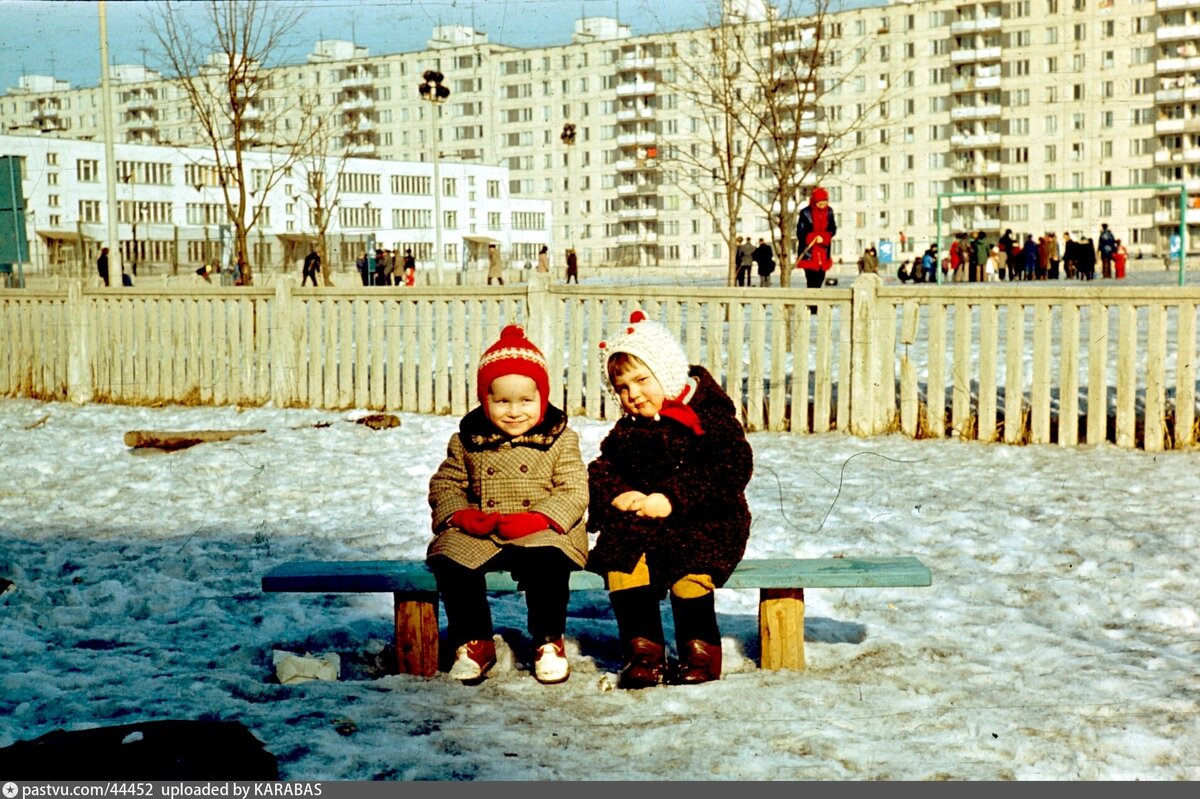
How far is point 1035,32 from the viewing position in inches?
3561

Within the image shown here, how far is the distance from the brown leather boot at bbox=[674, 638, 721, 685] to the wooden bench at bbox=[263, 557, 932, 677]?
0.80 ft

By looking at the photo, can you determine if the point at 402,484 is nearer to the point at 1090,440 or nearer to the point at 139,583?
the point at 139,583

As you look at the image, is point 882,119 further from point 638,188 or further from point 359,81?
point 359,81

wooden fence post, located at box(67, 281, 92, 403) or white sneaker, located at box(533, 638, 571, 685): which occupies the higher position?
wooden fence post, located at box(67, 281, 92, 403)

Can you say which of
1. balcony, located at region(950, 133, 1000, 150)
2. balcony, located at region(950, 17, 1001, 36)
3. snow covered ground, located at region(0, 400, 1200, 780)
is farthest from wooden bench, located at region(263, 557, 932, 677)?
balcony, located at region(950, 17, 1001, 36)

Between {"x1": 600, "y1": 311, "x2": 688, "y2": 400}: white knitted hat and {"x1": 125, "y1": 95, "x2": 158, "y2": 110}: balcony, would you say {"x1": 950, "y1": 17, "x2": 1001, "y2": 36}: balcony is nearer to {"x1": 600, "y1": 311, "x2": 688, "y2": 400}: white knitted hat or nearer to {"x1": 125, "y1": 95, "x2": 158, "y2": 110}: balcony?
{"x1": 125, "y1": 95, "x2": 158, "y2": 110}: balcony

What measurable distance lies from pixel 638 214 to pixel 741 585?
101 metres

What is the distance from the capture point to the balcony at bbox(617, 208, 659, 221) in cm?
10362

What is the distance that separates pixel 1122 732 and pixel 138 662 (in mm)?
3548

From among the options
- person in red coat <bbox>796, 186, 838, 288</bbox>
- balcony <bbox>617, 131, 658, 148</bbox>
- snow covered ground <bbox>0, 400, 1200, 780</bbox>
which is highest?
balcony <bbox>617, 131, 658, 148</bbox>

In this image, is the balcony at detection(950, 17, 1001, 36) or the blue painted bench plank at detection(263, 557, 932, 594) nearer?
the blue painted bench plank at detection(263, 557, 932, 594)

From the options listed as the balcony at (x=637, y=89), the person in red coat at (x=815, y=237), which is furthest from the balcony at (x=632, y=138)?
the person in red coat at (x=815, y=237)

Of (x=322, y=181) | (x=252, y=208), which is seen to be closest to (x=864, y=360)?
(x=322, y=181)

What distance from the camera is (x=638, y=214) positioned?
104 metres
